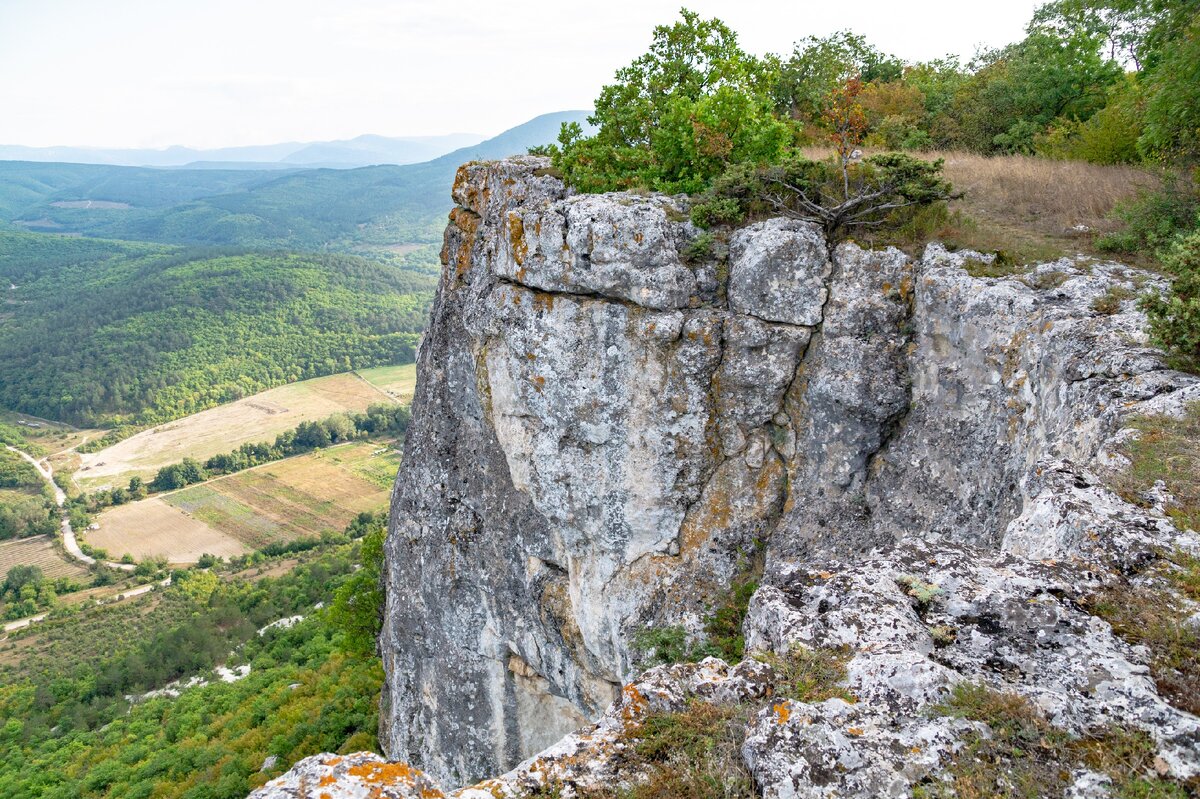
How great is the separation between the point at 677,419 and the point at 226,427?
396 ft

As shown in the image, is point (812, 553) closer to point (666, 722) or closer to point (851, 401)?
point (851, 401)

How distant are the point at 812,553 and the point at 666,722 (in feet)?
25.0

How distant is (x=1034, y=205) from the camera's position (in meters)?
12.9

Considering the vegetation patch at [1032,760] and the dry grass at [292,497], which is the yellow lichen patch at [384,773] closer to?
the vegetation patch at [1032,760]

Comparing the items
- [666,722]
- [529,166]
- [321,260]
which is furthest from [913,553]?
[321,260]

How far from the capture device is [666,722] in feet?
15.2

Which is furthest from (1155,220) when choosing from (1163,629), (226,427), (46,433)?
(46,433)

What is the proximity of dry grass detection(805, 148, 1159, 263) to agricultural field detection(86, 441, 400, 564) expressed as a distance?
77488mm

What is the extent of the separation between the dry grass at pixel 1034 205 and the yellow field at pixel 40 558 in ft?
311

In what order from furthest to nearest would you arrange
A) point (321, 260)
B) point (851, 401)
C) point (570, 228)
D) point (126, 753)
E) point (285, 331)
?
point (321, 260) < point (285, 331) < point (126, 753) < point (570, 228) < point (851, 401)

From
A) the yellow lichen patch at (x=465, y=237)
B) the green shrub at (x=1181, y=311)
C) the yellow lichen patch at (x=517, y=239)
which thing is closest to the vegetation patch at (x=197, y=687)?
Result: the yellow lichen patch at (x=465, y=237)

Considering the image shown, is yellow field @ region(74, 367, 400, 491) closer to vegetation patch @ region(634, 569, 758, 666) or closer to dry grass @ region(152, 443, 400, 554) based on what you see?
dry grass @ region(152, 443, 400, 554)

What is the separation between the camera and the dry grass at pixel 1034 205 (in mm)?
10828

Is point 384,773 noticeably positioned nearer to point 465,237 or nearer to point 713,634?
point 713,634
